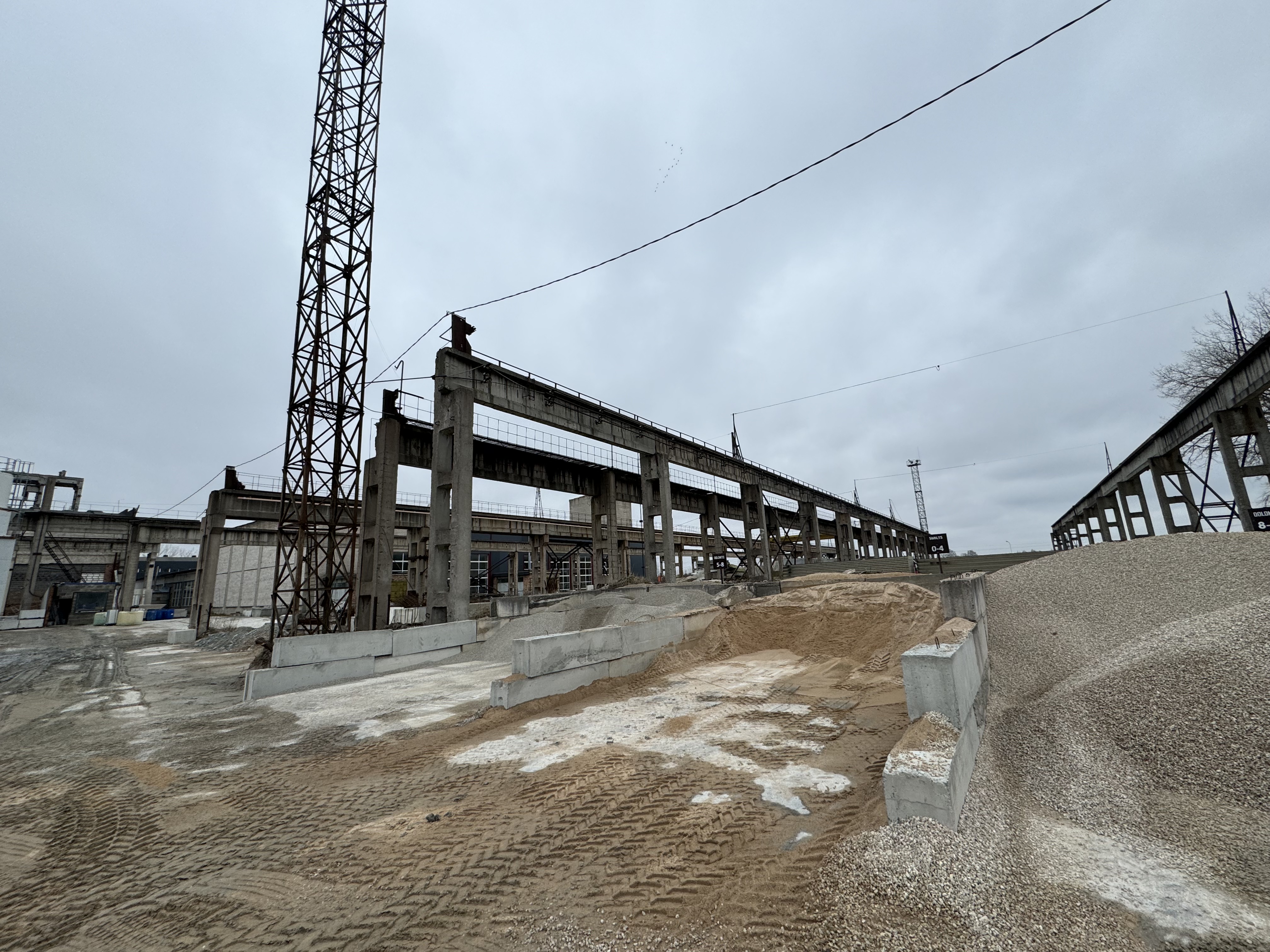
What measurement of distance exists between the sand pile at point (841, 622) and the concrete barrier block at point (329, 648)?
891 cm

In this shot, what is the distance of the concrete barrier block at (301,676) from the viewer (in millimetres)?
11508

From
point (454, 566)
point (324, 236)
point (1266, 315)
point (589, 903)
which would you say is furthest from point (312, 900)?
point (1266, 315)

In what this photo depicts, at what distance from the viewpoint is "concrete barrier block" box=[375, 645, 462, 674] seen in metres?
13.9

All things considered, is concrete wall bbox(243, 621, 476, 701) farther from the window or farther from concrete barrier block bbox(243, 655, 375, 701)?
the window

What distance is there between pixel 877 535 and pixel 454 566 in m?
68.2

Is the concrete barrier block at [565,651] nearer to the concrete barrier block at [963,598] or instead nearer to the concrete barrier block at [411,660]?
the concrete barrier block at [963,598]

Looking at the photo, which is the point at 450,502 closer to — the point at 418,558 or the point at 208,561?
the point at 418,558

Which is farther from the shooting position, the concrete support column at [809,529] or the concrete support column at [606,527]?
the concrete support column at [809,529]

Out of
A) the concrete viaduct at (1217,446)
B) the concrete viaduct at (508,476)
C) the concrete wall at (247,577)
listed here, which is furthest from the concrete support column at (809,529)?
the concrete wall at (247,577)

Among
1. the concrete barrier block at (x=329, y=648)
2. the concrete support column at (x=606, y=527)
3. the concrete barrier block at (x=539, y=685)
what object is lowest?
the concrete barrier block at (x=539, y=685)

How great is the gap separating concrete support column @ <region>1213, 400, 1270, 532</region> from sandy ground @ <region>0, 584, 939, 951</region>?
16.7m

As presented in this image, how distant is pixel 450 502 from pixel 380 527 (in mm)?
3626

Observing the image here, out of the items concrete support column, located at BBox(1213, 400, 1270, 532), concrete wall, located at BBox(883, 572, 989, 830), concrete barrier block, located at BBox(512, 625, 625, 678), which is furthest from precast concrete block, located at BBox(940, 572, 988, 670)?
concrete support column, located at BBox(1213, 400, 1270, 532)

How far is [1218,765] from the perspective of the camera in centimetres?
429
